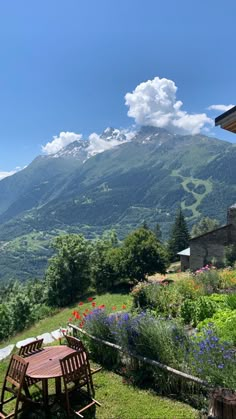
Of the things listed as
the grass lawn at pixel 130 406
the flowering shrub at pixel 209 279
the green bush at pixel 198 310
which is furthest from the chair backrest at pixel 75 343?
the flowering shrub at pixel 209 279

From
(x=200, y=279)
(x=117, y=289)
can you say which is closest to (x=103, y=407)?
(x=200, y=279)

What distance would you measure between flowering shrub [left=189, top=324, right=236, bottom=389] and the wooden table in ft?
7.45

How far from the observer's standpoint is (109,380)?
21.7ft

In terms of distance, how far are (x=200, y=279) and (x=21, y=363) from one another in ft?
27.6

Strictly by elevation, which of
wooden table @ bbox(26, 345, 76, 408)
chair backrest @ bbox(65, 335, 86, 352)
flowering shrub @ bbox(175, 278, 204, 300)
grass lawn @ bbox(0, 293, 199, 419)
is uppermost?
flowering shrub @ bbox(175, 278, 204, 300)

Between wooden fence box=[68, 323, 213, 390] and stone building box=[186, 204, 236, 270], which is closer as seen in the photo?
wooden fence box=[68, 323, 213, 390]

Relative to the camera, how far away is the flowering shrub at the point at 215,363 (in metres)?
4.89

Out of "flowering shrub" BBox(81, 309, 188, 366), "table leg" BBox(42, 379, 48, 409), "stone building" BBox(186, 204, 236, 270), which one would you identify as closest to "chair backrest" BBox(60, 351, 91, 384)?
"table leg" BBox(42, 379, 48, 409)

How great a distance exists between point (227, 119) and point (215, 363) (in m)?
3.97

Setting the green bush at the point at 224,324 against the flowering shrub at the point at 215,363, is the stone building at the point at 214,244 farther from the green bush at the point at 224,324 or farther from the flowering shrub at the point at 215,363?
the flowering shrub at the point at 215,363

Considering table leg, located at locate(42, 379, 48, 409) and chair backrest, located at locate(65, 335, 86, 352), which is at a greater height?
chair backrest, located at locate(65, 335, 86, 352)

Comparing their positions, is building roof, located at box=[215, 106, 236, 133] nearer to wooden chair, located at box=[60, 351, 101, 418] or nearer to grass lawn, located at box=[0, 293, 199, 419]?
wooden chair, located at box=[60, 351, 101, 418]

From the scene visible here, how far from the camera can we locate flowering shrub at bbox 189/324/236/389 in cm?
489

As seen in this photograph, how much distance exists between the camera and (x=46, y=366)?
219 inches
